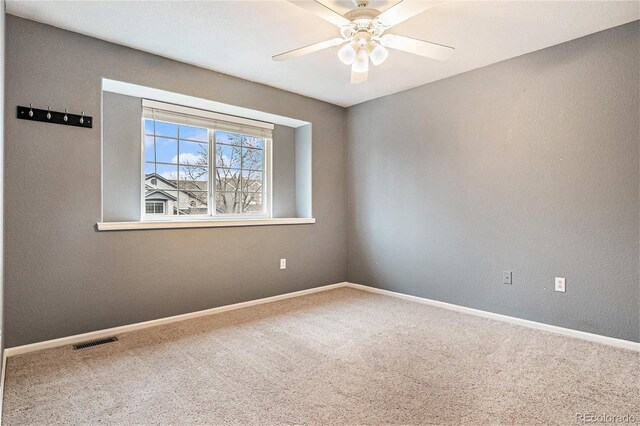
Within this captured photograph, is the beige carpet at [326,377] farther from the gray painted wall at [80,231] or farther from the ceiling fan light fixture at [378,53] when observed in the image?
the ceiling fan light fixture at [378,53]

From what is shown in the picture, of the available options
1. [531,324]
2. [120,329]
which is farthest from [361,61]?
[120,329]

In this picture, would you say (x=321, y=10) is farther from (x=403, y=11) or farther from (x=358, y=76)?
(x=358, y=76)

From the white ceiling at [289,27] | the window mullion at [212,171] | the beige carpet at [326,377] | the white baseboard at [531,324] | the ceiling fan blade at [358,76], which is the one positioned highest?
the white ceiling at [289,27]

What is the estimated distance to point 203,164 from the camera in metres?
3.68

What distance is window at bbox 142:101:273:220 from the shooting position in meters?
3.32

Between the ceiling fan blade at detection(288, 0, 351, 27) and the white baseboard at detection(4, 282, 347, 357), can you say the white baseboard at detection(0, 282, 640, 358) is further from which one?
the ceiling fan blade at detection(288, 0, 351, 27)

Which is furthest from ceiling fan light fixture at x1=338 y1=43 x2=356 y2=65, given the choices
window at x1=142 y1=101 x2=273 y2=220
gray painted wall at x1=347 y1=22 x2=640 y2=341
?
window at x1=142 y1=101 x2=273 y2=220

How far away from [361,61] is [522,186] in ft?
5.88

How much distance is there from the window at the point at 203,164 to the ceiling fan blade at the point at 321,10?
195 cm

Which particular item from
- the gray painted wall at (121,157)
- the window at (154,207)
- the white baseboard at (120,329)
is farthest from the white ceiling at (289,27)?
the white baseboard at (120,329)

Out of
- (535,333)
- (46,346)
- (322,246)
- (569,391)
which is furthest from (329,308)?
(46,346)

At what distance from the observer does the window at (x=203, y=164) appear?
131 inches

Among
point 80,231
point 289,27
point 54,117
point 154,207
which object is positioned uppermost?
point 289,27

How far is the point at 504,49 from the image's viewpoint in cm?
292
